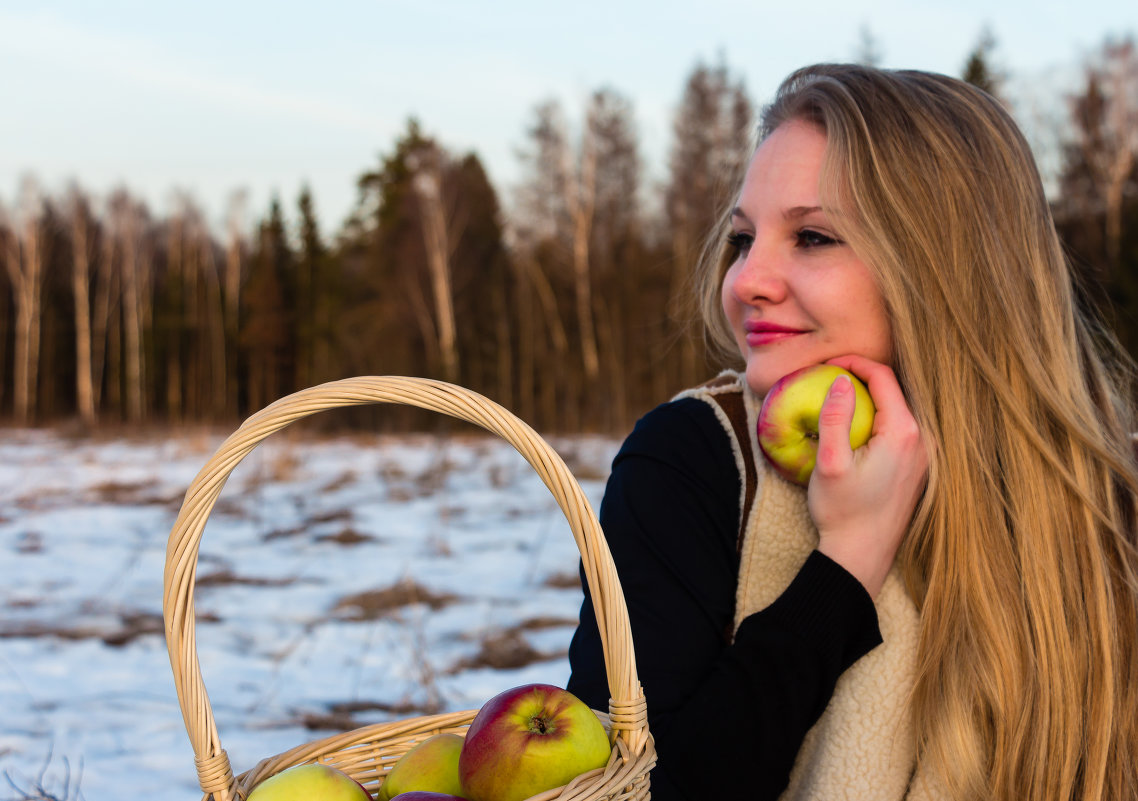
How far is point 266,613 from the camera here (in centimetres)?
407

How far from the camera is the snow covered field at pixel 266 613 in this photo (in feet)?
8.66

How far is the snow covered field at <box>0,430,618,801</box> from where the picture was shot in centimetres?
264

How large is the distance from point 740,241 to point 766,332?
31cm

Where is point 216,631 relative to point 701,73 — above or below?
below

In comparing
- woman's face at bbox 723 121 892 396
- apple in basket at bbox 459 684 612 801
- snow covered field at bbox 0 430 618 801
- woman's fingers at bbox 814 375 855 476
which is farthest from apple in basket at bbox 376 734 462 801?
snow covered field at bbox 0 430 618 801

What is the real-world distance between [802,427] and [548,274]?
20.7 m

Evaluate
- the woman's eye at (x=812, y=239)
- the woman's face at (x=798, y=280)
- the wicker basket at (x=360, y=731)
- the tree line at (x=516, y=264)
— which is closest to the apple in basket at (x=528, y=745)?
the wicker basket at (x=360, y=731)

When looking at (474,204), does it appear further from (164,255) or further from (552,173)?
(164,255)

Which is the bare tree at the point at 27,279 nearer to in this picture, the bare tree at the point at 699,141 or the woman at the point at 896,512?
the bare tree at the point at 699,141

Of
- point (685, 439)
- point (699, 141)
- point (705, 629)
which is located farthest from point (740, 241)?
point (699, 141)

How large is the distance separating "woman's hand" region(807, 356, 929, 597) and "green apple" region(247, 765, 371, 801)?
801 millimetres

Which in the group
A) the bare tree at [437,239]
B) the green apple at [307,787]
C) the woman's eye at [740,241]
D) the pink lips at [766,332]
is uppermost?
the bare tree at [437,239]

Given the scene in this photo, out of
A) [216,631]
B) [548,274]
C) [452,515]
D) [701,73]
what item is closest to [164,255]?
[548,274]

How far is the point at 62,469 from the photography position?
922 centimetres
